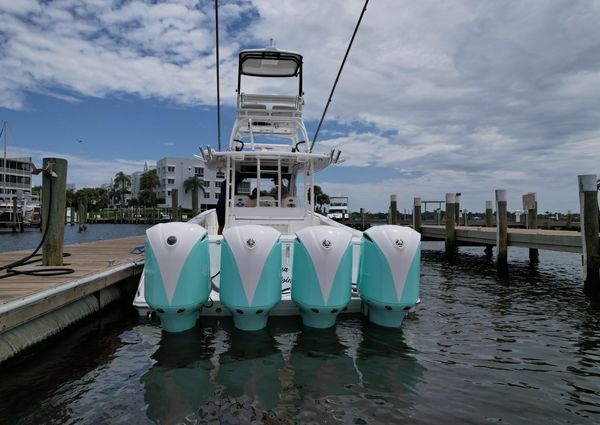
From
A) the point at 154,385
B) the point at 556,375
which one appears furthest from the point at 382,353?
the point at 154,385

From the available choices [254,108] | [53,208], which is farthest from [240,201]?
[53,208]

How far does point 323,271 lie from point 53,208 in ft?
14.6

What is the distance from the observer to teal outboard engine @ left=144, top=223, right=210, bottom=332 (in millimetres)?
4340

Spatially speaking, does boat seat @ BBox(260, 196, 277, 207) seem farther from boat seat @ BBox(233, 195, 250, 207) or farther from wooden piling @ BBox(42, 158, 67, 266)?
wooden piling @ BBox(42, 158, 67, 266)

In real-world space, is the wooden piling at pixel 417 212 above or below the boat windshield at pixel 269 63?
below

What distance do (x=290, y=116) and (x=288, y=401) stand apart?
21.0 feet

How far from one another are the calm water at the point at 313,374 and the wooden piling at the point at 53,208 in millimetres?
1237

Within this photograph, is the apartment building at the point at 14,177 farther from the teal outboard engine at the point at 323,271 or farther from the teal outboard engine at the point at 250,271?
the teal outboard engine at the point at 323,271

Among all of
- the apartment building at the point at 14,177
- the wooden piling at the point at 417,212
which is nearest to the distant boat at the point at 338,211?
the wooden piling at the point at 417,212

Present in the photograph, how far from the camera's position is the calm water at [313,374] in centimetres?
326

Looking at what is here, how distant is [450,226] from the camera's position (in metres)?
16.0

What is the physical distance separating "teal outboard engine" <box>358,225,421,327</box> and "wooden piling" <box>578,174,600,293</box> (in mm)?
6810

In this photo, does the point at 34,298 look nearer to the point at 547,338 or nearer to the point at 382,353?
the point at 382,353

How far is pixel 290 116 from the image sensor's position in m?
8.61
